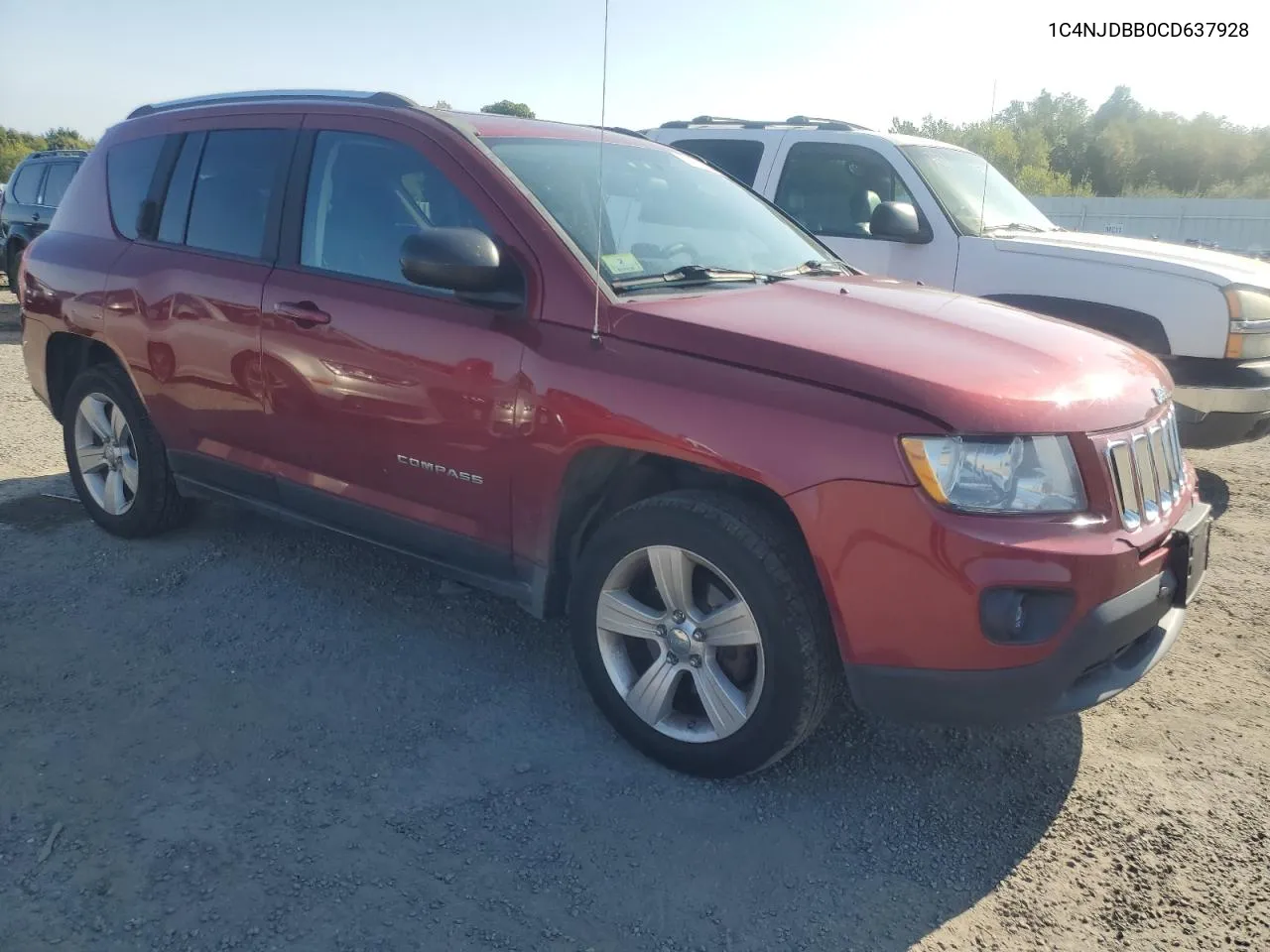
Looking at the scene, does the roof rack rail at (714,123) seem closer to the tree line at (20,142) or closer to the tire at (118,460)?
the tire at (118,460)

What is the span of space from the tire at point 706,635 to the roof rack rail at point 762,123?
5.04 meters

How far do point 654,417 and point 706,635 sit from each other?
0.64m

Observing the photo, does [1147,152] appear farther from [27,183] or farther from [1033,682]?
[1033,682]

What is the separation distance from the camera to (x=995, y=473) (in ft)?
8.36

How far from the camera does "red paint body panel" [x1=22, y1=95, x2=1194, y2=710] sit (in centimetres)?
255

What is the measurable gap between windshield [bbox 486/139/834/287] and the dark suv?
12.0 meters

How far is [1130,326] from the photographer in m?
5.67

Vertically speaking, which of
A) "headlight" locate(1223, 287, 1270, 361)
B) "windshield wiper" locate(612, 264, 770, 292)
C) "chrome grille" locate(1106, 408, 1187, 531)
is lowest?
"chrome grille" locate(1106, 408, 1187, 531)

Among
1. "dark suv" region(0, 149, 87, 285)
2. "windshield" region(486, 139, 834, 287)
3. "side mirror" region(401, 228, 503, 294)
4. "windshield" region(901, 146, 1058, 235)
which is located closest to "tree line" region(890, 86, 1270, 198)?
"dark suv" region(0, 149, 87, 285)

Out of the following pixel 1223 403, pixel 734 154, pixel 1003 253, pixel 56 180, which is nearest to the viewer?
pixel 1223 403

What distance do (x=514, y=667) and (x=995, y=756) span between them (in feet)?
5.46

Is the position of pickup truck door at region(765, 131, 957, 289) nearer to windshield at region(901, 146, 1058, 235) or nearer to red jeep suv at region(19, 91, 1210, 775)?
windshield at region(901, 146, 1058, 235)

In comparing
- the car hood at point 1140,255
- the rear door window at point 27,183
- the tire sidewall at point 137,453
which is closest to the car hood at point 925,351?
the car hood at point 1140,255

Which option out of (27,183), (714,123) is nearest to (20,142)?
(27,183)
